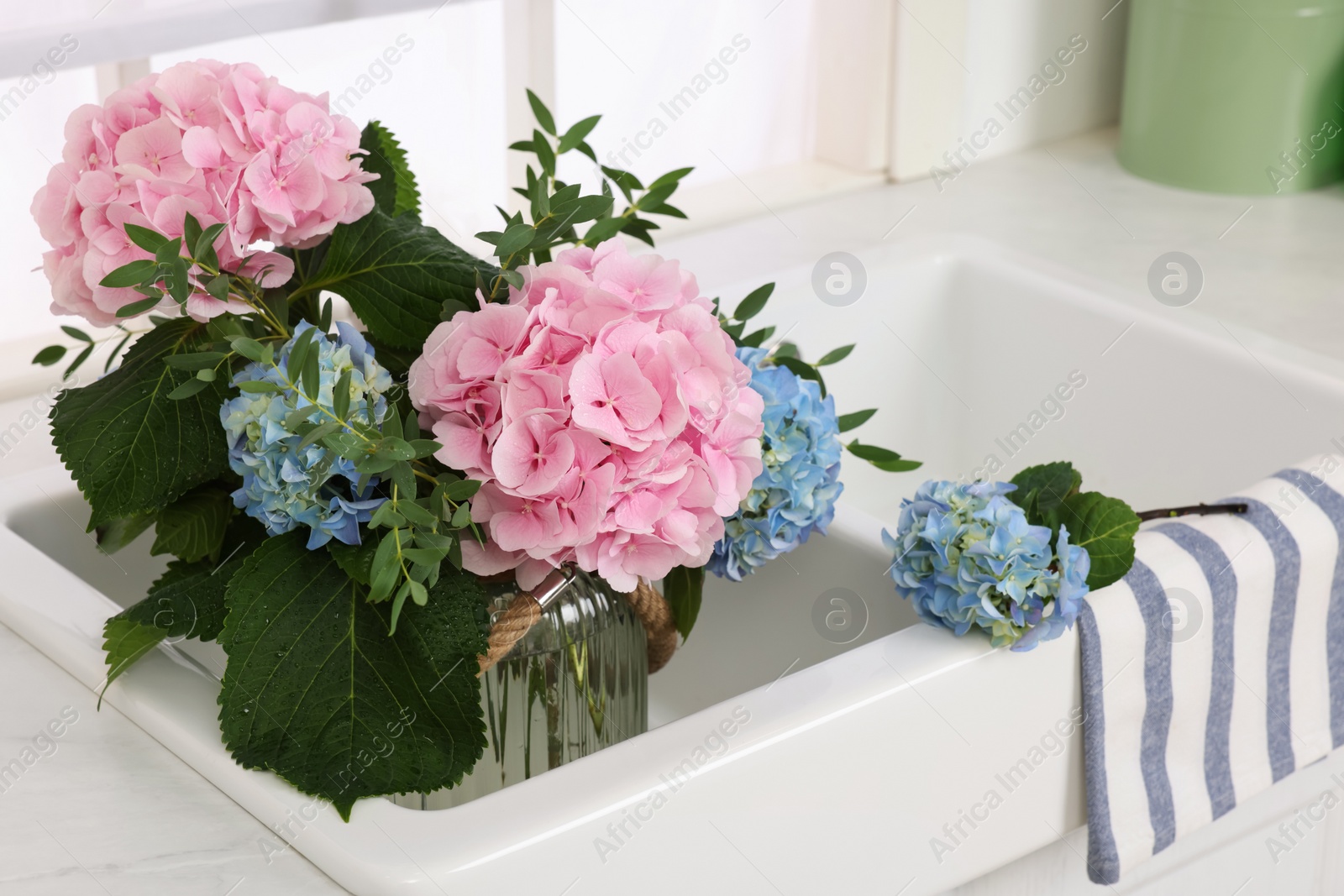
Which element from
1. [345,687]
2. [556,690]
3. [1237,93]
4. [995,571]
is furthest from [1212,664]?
[1237,93]

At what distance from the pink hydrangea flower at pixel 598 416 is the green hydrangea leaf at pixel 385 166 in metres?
0.14

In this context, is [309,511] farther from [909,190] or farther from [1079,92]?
[1079,92]

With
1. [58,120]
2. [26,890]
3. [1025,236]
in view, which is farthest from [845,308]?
[26,890]

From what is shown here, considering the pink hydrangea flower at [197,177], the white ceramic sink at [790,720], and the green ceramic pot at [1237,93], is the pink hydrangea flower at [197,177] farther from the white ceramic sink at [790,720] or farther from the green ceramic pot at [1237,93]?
the green ceramic pot at [1237,93]

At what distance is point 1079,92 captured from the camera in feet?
5.39

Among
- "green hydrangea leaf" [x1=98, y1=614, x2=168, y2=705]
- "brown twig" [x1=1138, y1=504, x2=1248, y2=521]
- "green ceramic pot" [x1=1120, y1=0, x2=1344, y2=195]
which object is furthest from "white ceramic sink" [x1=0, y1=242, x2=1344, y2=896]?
"green ceramic pot" [x1=1120, y1=0, x2=1344, y2=195]

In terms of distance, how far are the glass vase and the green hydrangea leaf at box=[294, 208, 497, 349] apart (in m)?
0.15

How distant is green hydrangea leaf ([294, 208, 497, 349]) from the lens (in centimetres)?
66

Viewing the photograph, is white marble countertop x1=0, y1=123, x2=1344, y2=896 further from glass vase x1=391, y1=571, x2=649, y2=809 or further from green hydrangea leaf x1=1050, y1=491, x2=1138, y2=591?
green hydrangea leaf x1=1050, y1=491, x2=1138, y2=591

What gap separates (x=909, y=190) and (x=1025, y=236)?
0.16m

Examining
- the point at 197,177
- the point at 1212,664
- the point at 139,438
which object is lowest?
the point at 1212,664

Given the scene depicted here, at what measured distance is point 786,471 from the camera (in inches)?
28.5

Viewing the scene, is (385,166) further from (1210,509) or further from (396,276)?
(1210,509)

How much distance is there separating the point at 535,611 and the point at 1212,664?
1.29 ft
